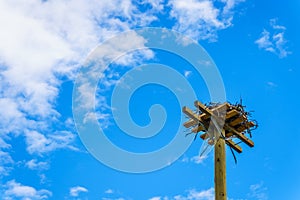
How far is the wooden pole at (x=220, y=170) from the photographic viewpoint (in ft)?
20.6

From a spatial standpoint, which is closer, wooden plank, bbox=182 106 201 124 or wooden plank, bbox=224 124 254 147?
wooden plank, bbox=182 106 201 124

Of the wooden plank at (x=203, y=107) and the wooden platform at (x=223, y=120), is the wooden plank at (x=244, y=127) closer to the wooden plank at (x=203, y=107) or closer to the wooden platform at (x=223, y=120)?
the wooden platform at (x=223, y=120)

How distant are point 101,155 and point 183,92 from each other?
2141 millimetres

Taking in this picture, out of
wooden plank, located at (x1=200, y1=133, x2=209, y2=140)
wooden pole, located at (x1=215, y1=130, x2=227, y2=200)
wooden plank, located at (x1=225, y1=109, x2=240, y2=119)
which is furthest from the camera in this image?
wooden plank, located at (x1=200, y1=133, x2=209, y2=140)

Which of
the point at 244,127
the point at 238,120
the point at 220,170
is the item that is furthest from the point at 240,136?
the point at 220,170

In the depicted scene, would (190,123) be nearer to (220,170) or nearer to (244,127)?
(244,127)

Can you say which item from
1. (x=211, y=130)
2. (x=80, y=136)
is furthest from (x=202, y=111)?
(x=80, y=136)

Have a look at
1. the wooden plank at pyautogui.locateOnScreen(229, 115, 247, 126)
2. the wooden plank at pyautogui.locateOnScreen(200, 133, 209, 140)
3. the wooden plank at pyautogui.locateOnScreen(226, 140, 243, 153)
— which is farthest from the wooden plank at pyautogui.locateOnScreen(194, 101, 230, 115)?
the wooden plank at pyautogui.locateOnScreen(226, 140, 243, 153)

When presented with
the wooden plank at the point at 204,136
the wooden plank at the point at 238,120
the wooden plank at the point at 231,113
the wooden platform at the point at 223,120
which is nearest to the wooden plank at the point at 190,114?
the wooden platform at the point at 223,120

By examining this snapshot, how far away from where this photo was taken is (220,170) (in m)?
6.52

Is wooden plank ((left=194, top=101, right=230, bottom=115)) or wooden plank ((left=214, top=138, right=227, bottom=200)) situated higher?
wooden plank ((left=194, top=101, right=230, bottom=115))

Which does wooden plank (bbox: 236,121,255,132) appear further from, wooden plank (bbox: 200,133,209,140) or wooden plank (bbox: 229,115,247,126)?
wooden plank (bbox: 200,133,209,140)

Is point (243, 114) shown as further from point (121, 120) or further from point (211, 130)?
point (121, 120)

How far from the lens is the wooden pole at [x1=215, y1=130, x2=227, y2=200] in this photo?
247 inches
